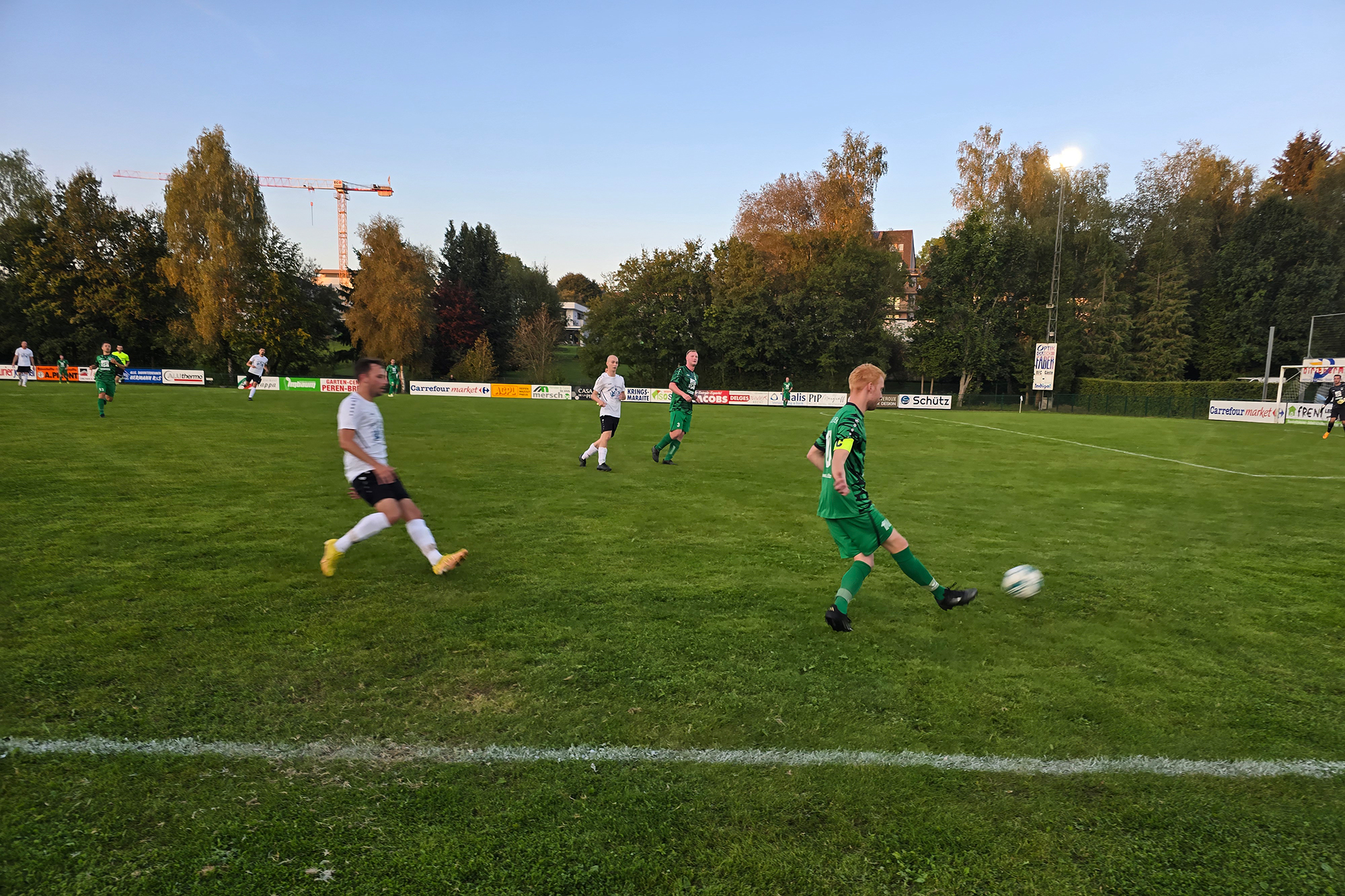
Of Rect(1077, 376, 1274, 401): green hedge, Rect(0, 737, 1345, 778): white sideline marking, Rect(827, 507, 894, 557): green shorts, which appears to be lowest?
Rect(0, 737, 1345, 778): white sideline marking

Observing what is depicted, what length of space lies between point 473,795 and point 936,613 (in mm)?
4049

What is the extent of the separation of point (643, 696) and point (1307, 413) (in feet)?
155

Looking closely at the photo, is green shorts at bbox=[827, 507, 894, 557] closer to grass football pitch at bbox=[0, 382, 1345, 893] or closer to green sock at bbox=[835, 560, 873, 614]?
green sock at bbox=[835, 560, 873, 614]

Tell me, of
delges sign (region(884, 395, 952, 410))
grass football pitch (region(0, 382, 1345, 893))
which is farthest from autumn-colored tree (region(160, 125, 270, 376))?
delges sign (region(884, 395, 952, 410))

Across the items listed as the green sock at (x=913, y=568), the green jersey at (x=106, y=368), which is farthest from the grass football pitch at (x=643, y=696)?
the green jersey at (x=106, y=368)

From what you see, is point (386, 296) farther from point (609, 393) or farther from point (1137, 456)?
point (1137, 456)

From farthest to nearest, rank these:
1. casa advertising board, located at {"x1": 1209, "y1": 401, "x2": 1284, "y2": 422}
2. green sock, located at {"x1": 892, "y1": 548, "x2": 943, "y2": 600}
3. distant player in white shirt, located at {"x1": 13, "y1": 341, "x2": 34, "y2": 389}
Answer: casa advertising board, located at {"x1": 1209, "y1": 401, "x2": 1284, "y2": 422}, distant player in white shirt, located at {"x1": 13, "y1": 341, "x2": 34, "y2": 389}, green sock, located at {"x1": 892, "y1": 548, "x2": 943, "y2": 600}

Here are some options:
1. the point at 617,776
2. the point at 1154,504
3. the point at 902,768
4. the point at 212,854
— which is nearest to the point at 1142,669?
the point at 902,768

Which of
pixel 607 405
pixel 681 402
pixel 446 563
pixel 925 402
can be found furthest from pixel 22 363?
pixel 925 402

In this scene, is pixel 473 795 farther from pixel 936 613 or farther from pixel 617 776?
pixel 936 613

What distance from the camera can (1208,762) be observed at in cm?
343

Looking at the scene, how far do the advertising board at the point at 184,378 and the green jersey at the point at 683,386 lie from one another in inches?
1760

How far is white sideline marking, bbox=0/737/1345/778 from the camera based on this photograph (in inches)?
127

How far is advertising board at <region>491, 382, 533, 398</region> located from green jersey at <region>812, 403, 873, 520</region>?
42.2 meters
